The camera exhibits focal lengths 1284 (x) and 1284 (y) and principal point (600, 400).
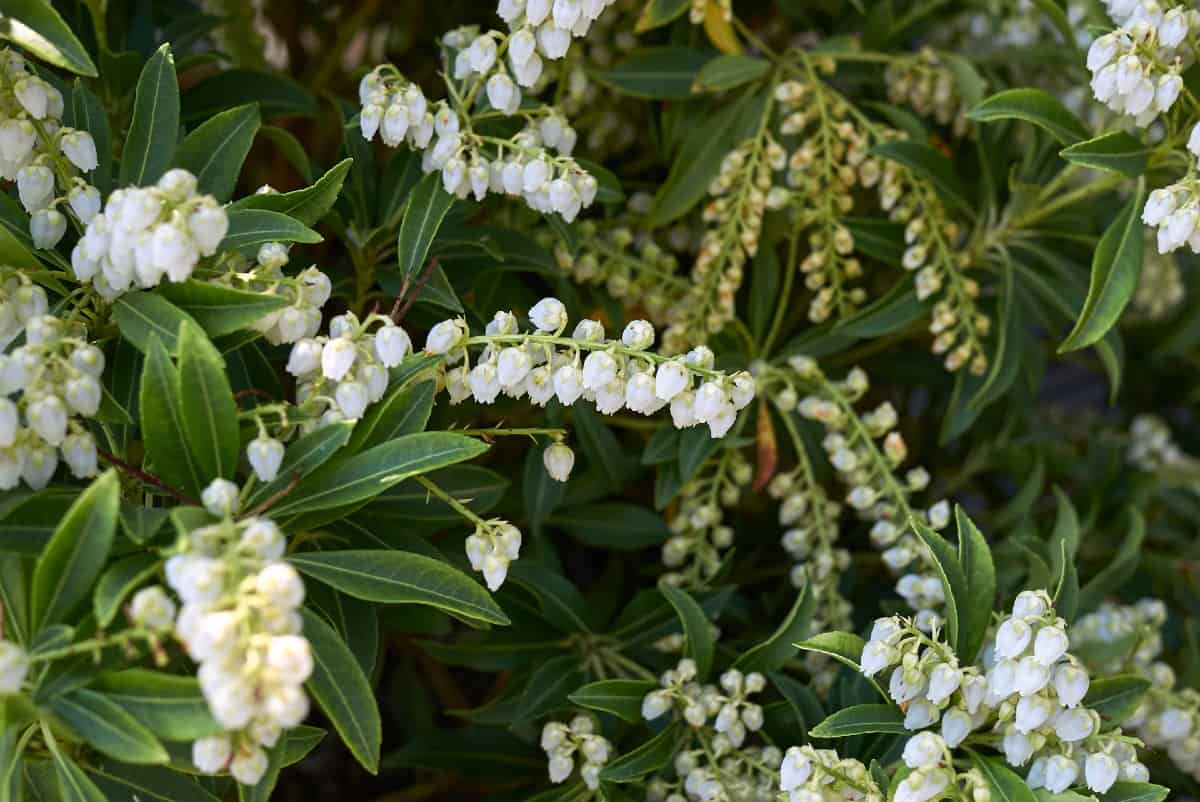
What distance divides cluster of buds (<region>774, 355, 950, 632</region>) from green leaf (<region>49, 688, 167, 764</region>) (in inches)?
30.7

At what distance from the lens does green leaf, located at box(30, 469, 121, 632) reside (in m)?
0.83

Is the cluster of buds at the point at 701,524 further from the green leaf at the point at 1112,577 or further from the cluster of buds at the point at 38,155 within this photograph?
the cluster of buds at the point at 38,155

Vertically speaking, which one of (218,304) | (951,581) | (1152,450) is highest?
(218,304)

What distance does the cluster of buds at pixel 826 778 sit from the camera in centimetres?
103

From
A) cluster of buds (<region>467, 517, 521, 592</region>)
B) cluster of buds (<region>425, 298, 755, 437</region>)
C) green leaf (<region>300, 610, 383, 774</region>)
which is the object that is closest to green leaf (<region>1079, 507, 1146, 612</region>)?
cluster of buds (<region>425, 298, 755, 437</region>)

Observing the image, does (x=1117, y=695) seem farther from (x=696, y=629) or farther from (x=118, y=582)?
(x=118, y=582)

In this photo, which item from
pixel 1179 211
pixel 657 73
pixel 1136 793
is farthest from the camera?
Answer: pixel 657 73

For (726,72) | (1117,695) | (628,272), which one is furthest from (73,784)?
(726,72)

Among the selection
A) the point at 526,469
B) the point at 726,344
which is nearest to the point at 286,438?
the point at 526,469

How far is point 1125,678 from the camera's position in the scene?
118cm

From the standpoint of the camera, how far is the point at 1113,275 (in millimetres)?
1276

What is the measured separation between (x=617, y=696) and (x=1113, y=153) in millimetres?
706

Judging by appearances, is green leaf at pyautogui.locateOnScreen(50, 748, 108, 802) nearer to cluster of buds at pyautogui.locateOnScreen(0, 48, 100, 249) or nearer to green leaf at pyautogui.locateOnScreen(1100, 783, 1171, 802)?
cluster of buds at pyautogui.locateOnScreen(0, 48, 100, 249)

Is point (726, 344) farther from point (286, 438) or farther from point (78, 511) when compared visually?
point (78, 511)
